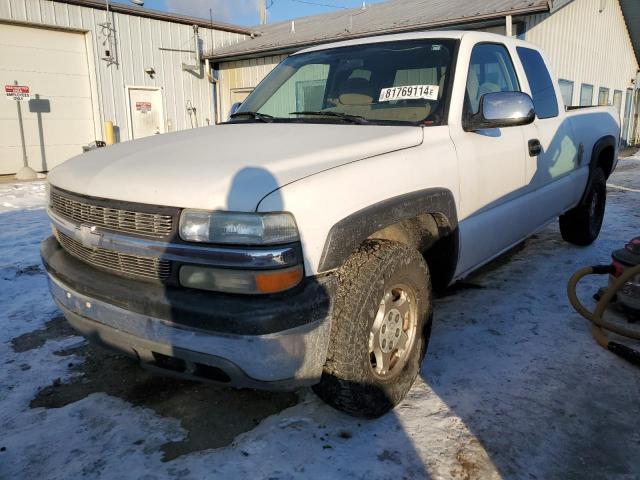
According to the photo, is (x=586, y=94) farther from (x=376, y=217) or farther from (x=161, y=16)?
(x=376, y=217)

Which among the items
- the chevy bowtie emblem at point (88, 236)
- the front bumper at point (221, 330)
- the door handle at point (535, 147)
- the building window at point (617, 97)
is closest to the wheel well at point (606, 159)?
the door handle at point (535, 147)

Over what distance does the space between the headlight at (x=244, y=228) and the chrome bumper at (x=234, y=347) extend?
1.18 feet

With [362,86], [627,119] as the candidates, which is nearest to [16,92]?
[362,86]

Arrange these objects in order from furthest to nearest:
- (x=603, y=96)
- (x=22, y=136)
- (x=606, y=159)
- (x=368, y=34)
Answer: (x=603, y=96), (x=22, y=136), (x=368, y=34), (x=606, y=159)

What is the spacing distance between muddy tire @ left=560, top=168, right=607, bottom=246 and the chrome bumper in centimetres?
409

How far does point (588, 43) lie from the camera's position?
15234 mm

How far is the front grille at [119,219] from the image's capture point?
6.88 ft

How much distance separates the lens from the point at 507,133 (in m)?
3.50

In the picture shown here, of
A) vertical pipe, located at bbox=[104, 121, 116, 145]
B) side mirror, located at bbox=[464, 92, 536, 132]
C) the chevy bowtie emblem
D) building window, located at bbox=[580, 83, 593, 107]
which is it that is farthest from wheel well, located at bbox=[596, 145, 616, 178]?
vertical pipe, located at bbox=[104, 121, 116, 145]

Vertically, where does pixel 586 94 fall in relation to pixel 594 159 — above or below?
above

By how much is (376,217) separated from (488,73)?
6.08 ft

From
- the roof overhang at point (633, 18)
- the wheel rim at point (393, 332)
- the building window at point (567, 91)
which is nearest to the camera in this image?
the wheel rim at point (393, 332)

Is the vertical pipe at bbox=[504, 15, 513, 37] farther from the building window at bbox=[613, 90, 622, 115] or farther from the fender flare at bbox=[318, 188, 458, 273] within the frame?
the building window at bbox=[613, 90, 622, 115]

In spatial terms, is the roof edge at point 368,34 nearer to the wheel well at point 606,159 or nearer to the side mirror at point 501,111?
the wheel well at point 606,159
